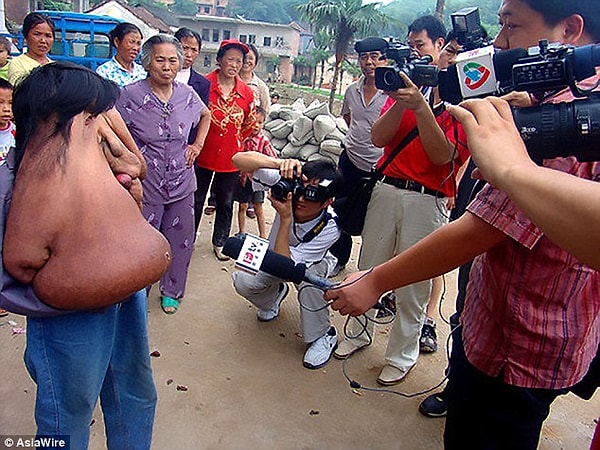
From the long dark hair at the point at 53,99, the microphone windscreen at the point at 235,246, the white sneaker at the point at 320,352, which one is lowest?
the white sneaker at the point at 320,352

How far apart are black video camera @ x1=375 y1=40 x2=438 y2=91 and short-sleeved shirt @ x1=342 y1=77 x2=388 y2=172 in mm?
1468

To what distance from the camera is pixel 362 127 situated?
3643 mm

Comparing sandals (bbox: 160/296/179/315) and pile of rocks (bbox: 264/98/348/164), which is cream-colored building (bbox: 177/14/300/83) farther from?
sandals (bbox: 160/296/179/315)

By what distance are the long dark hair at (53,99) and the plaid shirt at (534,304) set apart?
1.17 m

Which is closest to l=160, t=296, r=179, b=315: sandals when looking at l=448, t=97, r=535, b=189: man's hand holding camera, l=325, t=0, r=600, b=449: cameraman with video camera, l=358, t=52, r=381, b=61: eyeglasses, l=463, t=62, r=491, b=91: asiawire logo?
l=358, t=52, r=381, b=61: eyeglasses

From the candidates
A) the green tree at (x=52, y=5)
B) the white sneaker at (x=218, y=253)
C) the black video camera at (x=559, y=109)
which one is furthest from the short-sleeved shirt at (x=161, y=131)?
the green tree at (x=52, y=5)

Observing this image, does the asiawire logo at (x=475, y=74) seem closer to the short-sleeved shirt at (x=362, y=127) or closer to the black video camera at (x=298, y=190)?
the black video camera at (x=298, y=190)

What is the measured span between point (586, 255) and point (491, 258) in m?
0.51

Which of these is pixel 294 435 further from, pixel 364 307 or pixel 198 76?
pixel 198 76

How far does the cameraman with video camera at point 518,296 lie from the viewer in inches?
45.4

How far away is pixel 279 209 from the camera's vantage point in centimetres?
263

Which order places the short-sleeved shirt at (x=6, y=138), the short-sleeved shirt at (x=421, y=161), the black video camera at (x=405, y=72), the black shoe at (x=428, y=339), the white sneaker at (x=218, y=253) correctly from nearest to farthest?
the black video camera at (x=405, y=72) → the short-sleeved shirt at (x=421, y=161) → the short-sleeved shirt at (x=6, y=138) → the black shoe at (x=428, y=339) → the white sneaker at (x=218, y=253)

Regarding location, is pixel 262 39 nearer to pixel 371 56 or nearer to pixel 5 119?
pixel 371 56

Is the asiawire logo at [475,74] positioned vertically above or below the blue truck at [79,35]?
above
